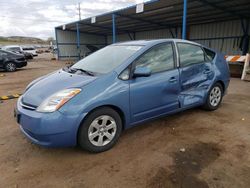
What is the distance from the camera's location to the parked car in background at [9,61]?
38.4 feet

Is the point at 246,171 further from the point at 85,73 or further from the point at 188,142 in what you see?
the point at 85,73

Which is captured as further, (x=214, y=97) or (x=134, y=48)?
(x=214, y=97)

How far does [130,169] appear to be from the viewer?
2314 millimetres

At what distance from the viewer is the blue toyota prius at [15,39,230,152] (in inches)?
92.3

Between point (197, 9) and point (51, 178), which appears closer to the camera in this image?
point (51, 178)

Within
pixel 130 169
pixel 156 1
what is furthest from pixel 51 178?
pixel 156 1

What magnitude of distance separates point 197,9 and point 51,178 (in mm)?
12821

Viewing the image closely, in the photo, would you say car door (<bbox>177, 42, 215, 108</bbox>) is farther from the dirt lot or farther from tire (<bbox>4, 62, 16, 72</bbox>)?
tire (<bbox>4, 62, 16, 72</bbox>)

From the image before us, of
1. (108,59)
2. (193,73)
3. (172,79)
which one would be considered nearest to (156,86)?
(172,79)

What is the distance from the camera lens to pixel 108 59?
319 centimetres

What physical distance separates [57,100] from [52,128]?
34cm

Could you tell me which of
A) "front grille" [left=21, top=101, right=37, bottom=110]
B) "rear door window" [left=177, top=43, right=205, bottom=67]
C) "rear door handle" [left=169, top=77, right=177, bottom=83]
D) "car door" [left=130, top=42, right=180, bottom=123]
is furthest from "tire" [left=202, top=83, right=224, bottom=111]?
"front grille" [left=21, top=101, right=37, bottom=110]

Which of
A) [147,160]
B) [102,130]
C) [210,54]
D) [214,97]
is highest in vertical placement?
[210,54]

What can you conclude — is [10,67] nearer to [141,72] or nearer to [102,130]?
[102,130]
